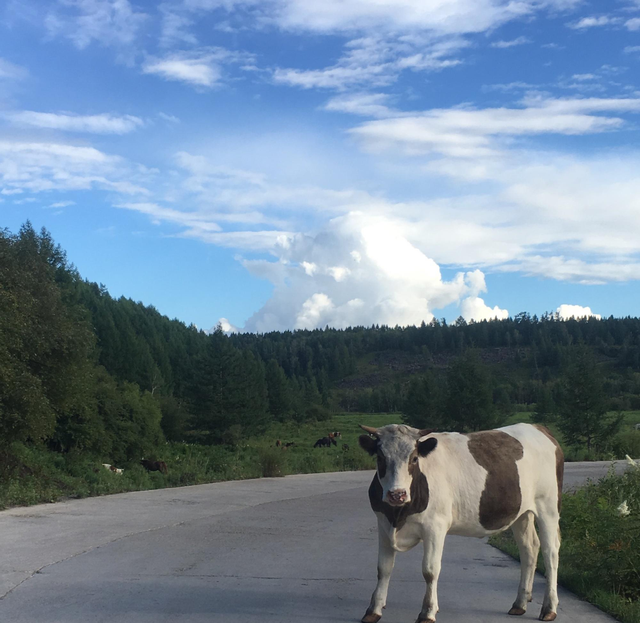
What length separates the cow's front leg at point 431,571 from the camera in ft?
20.9

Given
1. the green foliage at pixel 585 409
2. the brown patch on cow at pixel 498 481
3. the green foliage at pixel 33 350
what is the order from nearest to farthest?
the brown patch on cow at pixel 498 481 → the green foliage at pixel 33 350 → the green foliage at pixel 585 409

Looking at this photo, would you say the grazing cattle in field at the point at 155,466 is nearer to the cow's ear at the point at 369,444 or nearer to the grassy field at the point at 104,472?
the grassy field at the point at 104,472

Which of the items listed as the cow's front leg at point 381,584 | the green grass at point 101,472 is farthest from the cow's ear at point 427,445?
the green grass at point 101,472

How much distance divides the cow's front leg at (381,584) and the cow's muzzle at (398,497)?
23.0 inches

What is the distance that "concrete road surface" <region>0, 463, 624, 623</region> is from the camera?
7.05m

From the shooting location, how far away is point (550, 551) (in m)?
7.30

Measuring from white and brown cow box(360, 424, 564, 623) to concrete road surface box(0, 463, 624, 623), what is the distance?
1.85ft

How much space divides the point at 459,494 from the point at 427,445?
2.20ft

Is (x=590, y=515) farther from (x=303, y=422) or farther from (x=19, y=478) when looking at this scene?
(x=303, y=422)

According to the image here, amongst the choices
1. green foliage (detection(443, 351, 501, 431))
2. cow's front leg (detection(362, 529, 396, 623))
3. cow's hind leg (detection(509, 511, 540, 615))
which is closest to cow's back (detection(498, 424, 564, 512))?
cow's hind leg (detection(509, 511, 540, 615))

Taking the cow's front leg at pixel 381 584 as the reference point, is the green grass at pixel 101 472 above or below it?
below

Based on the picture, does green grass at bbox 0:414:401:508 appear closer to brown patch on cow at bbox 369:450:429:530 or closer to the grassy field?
the grassy field

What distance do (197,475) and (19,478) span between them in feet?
21.3

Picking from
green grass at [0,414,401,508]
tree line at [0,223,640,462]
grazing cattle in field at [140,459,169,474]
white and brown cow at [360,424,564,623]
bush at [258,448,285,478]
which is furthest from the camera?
bush at [258,448,285,478]
